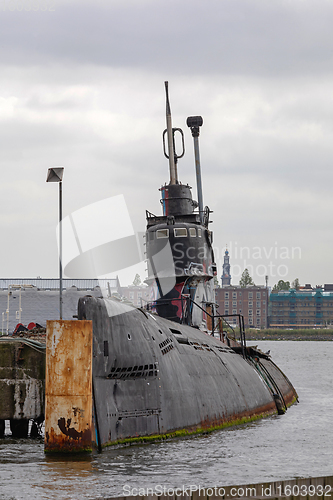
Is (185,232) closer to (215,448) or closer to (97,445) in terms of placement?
(215,448)

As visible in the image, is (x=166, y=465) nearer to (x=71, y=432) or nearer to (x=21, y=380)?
(x=71, y=432)

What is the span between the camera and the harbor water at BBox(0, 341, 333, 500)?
10773mm

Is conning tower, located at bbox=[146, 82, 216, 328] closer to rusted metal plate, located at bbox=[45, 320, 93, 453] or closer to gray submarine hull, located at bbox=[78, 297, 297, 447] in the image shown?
gray submarine hull, located at bbox=[78, 297, 297, 447]

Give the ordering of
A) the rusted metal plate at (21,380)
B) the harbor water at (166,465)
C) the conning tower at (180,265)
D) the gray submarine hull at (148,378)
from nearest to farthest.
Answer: the harbor water at (166,465)
the gray submarine hull at (148,378)
the rusted metal plate at (21,380)
the conning tower at (180,265)

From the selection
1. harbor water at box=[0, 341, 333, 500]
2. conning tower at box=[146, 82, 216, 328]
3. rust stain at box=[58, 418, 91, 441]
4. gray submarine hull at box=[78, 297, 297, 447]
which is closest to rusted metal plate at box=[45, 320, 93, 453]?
rust stain at box=[58, 418, 91, 441]

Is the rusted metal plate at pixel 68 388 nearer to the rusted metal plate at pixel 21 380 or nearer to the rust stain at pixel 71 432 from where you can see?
the rust stain at pixel 71 432

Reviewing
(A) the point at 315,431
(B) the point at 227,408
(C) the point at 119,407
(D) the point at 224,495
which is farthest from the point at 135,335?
(A) the point at 315,431

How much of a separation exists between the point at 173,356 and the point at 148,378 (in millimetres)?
1776

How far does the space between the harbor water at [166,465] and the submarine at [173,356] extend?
561mm

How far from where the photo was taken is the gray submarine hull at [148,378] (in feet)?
43.9

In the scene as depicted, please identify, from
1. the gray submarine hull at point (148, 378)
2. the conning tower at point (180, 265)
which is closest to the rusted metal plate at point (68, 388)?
the gray submarine hull at point (148, 378)

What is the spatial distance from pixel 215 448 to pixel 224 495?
27.5ft

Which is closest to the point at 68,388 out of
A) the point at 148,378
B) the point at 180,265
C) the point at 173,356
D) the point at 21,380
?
the point at 21,380

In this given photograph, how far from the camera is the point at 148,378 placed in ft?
47.4
